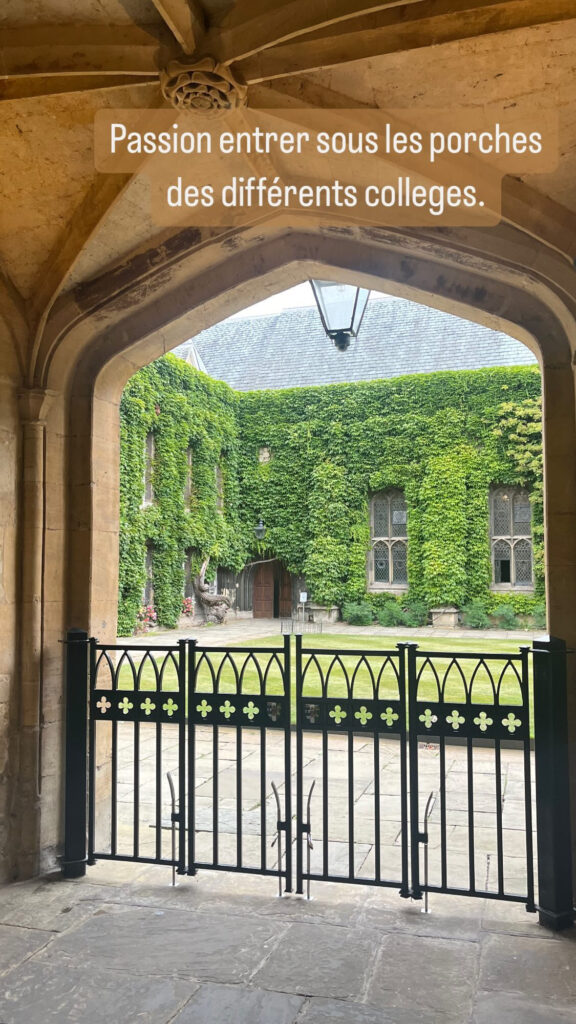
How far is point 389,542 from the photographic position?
1992 cm

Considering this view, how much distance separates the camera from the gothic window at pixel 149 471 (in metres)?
17.3

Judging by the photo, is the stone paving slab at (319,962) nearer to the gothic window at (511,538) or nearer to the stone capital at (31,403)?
the stone capital at (31,403)

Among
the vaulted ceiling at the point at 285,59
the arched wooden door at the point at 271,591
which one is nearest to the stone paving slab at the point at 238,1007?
the vaulted ceiling at the point at 285,59

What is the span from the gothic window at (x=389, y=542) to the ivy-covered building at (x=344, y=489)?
0.13ft

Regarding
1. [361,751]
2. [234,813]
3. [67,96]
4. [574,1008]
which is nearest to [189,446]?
[361,751]

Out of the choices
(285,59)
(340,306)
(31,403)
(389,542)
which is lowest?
(389,542)

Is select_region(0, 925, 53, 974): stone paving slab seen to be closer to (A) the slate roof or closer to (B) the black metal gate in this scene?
(B) the black metal gate

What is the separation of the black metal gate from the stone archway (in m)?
0.30

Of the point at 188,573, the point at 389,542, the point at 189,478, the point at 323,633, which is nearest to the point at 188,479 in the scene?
the point at 189,478

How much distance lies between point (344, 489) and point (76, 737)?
654 inches

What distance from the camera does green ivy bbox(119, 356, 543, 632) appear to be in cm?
1769

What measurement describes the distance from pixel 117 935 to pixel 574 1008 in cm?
181

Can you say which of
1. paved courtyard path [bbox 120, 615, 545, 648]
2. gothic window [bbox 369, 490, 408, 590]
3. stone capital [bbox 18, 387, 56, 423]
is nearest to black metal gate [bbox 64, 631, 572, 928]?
stone capital [bbox 18, 387, 56, 423]

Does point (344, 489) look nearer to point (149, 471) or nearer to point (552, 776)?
point (149, 471)
